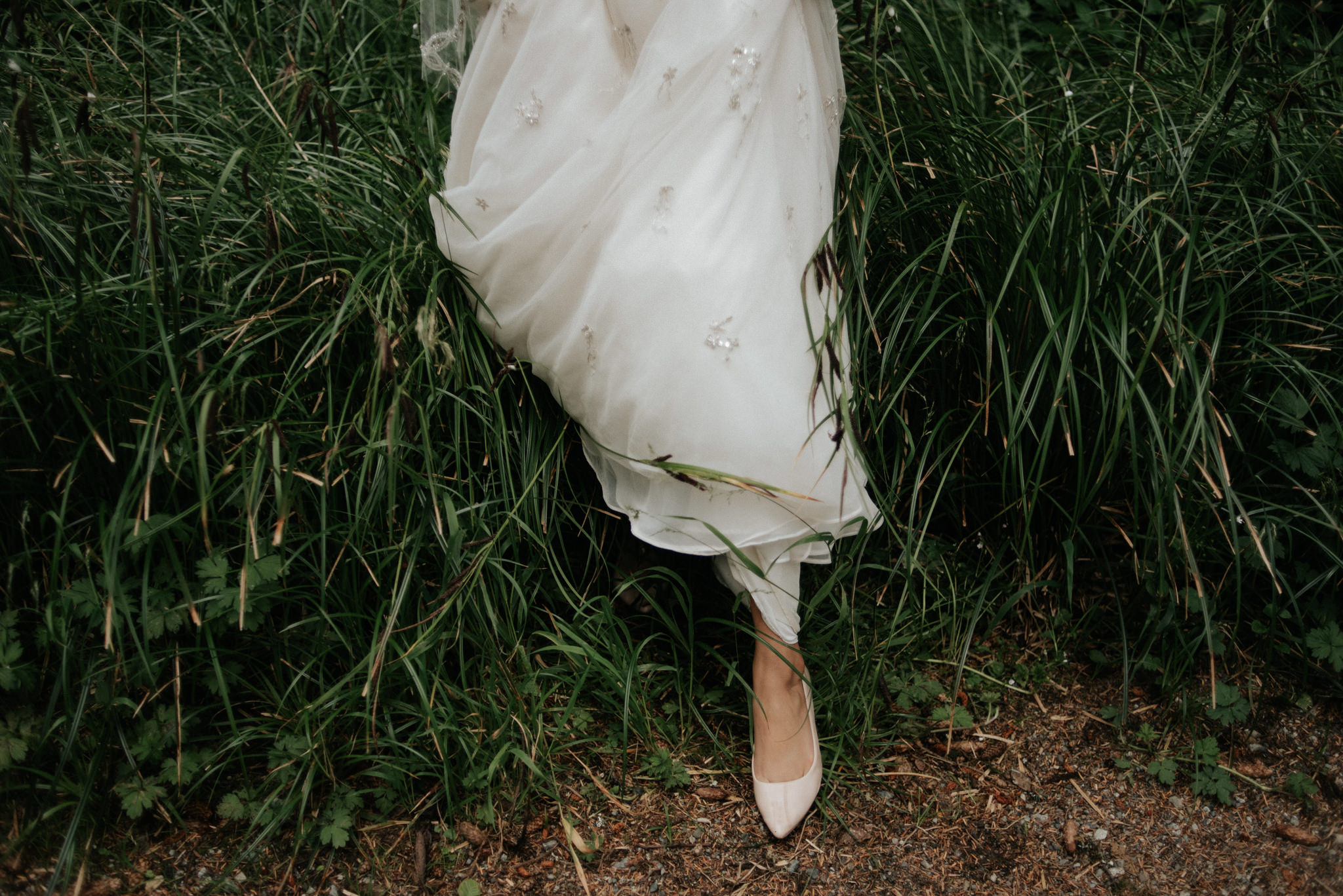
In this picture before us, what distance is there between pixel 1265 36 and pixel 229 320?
2459 millimetres

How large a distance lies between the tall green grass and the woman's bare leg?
0.09 m

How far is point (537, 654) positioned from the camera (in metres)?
1.84

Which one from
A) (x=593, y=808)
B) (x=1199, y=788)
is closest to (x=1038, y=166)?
(x=1199, y=788)

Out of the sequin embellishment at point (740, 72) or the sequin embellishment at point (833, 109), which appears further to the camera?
the sequin embellishment at point (833, 109)

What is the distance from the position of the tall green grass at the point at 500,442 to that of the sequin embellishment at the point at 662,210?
40cm

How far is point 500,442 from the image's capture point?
1721 mm

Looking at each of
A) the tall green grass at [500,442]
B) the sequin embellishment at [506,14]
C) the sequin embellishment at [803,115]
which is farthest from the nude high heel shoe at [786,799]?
the sequin embellishment at [506,14]

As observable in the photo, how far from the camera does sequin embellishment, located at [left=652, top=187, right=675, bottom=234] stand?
1.47 metres

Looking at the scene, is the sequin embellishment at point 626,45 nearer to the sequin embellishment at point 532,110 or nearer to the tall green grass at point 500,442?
the sequin embellishment at point 532,110

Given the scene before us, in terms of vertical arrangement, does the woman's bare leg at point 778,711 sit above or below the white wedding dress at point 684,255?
below

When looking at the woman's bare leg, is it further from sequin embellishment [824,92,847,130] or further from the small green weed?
sequin embellishment [824,92,847,130]

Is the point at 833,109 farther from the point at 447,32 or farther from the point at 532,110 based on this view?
the point at 447,32

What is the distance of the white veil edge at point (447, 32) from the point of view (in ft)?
5.98

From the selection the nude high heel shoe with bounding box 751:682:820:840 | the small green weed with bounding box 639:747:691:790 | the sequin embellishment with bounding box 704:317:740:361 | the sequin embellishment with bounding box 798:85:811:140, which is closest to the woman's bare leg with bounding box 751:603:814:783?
the nude high heel shoe with bounding box 751:682:820:840
